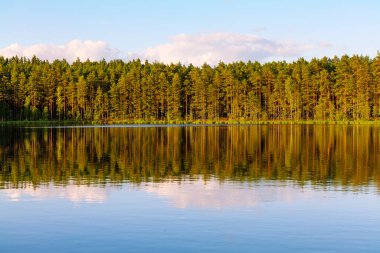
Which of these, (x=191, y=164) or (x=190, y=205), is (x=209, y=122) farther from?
(x=190, y=205)

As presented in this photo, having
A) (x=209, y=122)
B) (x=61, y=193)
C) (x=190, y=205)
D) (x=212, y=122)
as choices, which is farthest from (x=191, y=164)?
(x=212, y=122)

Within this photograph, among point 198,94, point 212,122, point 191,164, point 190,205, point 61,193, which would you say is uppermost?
point 198,94

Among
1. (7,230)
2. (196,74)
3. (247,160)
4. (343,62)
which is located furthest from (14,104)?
(7,230)

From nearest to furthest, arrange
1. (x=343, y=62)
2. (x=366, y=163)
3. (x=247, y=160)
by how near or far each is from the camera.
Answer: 1. (x=366, y=163)
2. (x=247, y=160)
3. (x=343, y=62)

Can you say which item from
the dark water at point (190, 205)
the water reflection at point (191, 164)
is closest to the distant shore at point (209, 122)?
the water reflection at point (191, 164)

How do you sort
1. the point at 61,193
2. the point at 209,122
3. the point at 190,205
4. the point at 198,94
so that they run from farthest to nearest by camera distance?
A: the point at 198,94 → the point at 209,122 → the point at 61,193 → the point at 190,205

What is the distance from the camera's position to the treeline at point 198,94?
553ft

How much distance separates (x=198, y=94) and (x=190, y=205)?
160 m

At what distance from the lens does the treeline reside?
553 feet

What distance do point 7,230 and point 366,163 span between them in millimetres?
31407

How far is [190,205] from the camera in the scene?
25031 mm

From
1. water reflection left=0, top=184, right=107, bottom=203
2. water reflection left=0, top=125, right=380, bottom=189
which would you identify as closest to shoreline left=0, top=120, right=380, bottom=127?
water reflection left=0, top=125, right=380, bottom=189

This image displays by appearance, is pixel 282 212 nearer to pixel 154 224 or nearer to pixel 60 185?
pixel 154 224

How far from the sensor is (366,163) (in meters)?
43.3
